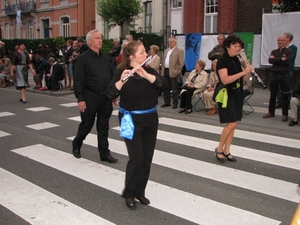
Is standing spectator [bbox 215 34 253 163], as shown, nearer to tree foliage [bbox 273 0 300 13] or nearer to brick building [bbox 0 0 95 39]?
tree foliage [bbox 273 0 300 13]

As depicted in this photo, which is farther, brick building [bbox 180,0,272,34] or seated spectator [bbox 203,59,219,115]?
brick building [bbox 180,0,272,34]

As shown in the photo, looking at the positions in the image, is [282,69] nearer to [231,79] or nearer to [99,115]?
[231,79]

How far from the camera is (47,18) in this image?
39156 millimetres

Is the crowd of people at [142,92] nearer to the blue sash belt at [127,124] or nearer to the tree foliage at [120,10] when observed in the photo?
the blue sash belt at [127,124]

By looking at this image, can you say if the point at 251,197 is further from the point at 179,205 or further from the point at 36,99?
the point at 36,99

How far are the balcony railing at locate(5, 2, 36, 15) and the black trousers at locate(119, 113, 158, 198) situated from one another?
129 ft

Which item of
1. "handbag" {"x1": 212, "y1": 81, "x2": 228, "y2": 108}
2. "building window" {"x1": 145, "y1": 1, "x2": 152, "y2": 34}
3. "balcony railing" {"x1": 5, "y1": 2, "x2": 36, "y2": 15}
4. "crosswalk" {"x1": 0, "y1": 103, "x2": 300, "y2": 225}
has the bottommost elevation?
"crosswalk" {"x1": 0, "y1": 103, "x2": 300, "y2": 225}

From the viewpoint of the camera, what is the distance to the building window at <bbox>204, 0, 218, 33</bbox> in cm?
2197

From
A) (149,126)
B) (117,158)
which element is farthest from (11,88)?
(149,126)

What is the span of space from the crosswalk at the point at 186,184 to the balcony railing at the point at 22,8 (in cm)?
3553

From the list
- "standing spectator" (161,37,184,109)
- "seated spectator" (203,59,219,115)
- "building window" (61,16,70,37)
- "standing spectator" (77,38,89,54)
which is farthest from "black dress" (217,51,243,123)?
"building window" (61,16,70,37)

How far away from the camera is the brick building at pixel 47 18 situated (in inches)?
1391

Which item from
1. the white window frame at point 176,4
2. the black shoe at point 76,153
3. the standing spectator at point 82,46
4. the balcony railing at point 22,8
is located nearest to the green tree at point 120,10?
the white window frame at point 176,4

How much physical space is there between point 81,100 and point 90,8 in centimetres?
3152
